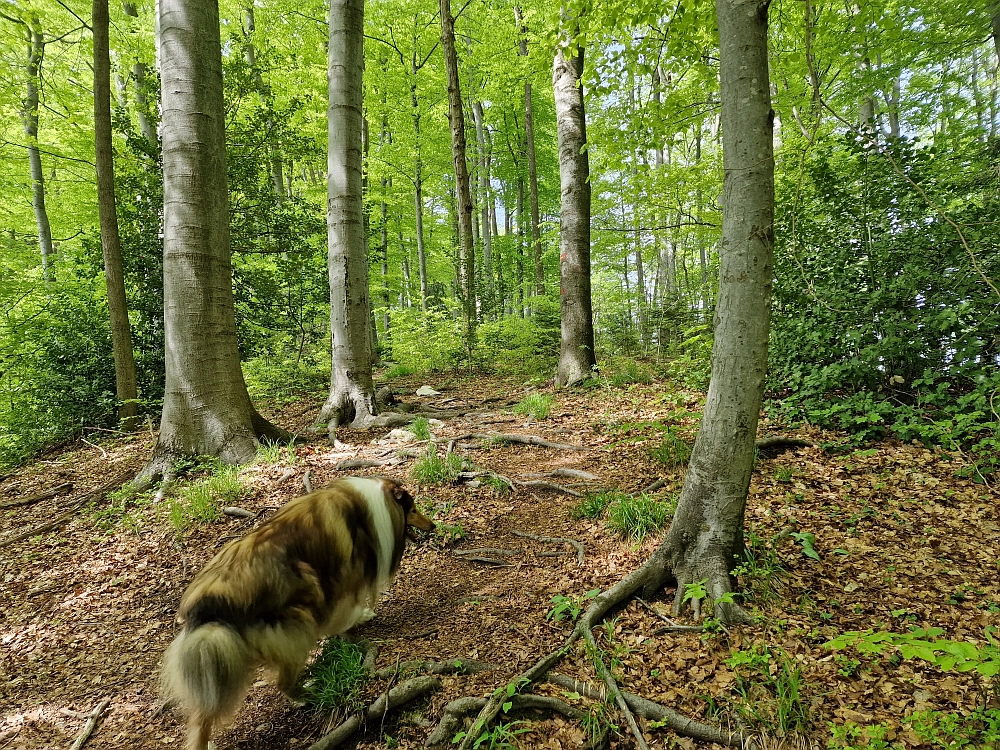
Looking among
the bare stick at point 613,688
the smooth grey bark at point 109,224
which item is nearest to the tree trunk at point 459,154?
the smooth grey bark at point 109,224

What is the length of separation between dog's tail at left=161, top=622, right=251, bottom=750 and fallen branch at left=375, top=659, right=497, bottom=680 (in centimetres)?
73

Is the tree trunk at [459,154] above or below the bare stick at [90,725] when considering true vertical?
above

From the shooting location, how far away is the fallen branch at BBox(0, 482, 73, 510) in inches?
216

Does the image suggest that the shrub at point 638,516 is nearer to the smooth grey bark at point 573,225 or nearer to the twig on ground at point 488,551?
the twig on ground at point 488,551

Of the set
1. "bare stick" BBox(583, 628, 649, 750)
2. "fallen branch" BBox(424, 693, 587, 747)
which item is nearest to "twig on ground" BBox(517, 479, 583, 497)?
"bare stick" BBox(583, 628, 649, 750)

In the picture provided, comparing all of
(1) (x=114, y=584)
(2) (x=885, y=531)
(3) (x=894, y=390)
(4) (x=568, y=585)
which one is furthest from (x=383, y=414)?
(3) (x=894, y=390)

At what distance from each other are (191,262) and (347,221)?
190 cm

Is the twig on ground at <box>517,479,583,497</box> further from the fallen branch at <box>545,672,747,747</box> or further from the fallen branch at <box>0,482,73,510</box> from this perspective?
the fallen branch at <box>0,482,73,510</box>

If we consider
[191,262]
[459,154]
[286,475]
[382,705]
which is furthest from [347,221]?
[382,705]

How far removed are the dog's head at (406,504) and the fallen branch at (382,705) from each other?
3.14 ft

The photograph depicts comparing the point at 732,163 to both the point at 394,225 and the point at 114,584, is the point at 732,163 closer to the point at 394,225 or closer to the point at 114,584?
the point at 114,584

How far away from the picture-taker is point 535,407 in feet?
22.5

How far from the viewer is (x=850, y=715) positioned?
2.04 m

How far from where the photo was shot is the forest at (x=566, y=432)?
7.82 feet
